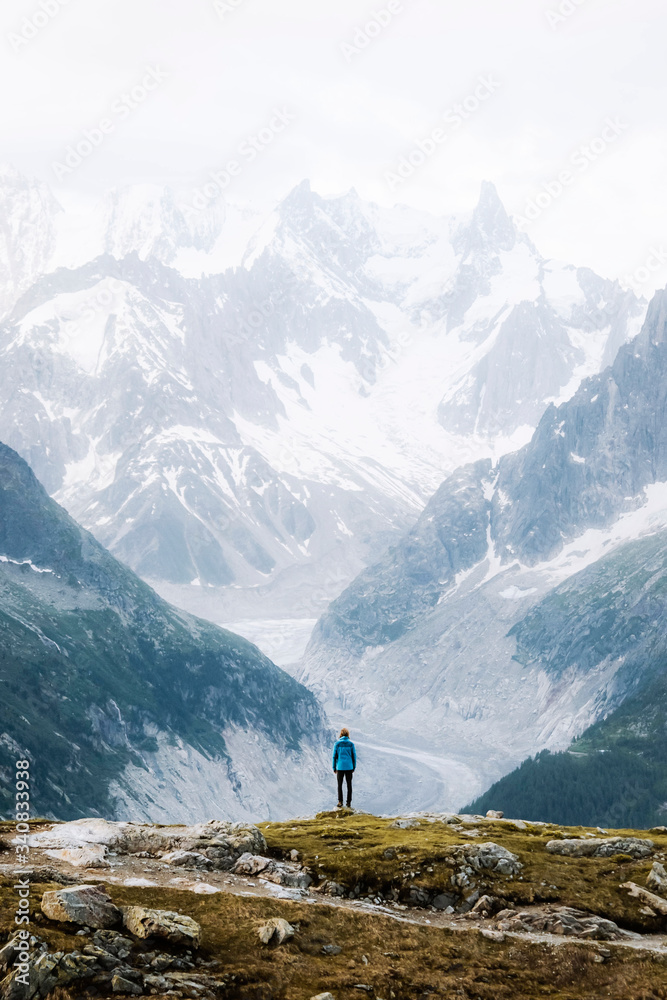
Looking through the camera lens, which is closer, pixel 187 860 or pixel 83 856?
pixel 83 856

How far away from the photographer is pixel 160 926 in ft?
115

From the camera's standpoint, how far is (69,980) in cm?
3097

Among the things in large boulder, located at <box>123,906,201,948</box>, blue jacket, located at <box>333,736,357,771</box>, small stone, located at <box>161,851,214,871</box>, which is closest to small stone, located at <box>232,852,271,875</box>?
small stone, located at <box>161,851,214,871</box>

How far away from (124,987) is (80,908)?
5176 millimetres

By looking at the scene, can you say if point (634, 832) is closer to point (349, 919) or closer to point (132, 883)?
point (349, 919)

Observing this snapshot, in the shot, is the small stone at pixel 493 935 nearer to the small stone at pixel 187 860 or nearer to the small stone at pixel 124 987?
the small stone at pixel 187 860

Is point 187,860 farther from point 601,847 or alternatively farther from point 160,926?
point 601,847

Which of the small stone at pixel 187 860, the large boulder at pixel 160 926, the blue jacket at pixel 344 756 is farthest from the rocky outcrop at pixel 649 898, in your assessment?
the large boulder at pixel 160 926

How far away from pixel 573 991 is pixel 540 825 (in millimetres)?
39646

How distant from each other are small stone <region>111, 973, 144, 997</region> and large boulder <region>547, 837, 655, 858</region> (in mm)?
33489

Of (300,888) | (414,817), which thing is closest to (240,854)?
(300,888)

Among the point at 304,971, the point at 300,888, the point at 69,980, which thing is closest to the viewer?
the point at 69,980

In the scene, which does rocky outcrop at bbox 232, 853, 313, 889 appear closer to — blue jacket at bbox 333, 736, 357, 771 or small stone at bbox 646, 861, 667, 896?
blue jacket at bbox 333, 736, 357, 771

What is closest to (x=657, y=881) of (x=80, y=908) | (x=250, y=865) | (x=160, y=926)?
(x=250, y=865)
